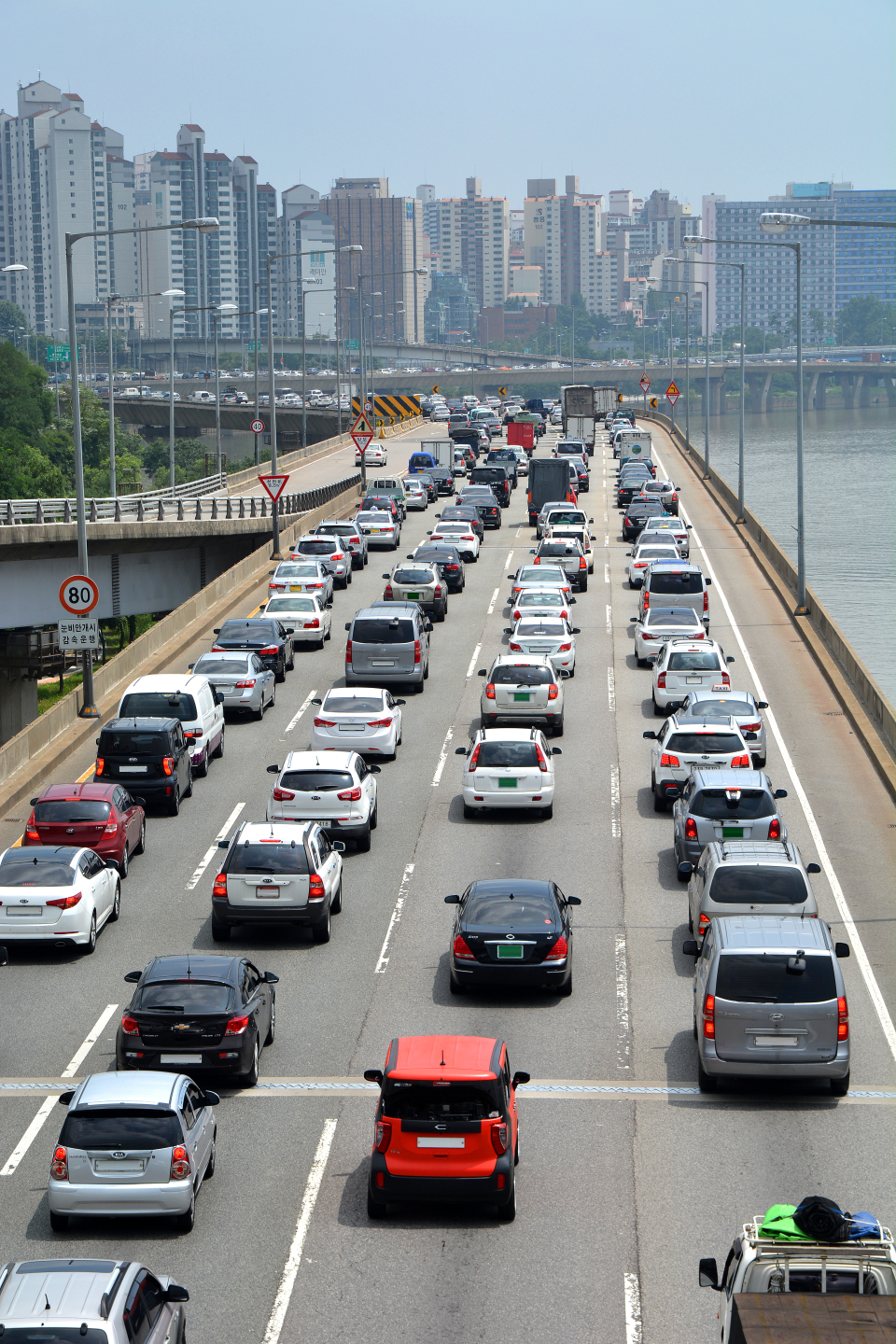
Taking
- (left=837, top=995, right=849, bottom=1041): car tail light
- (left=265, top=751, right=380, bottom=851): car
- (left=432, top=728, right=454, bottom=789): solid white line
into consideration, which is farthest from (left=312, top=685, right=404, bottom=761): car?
(left=837, top=995, right=849, bottom=1041): car tail light

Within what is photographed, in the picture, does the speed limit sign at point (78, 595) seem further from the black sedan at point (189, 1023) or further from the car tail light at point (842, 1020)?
the car tail light at point (842, 1020)

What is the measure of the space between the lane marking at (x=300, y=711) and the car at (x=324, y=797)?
8241 millimetres

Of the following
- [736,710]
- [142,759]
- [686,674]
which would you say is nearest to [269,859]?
[142,759]

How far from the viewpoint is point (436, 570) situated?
48.9 m

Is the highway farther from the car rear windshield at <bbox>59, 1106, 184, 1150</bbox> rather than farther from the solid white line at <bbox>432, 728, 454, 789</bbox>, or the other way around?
the car rear windshield at <bbox>59, 1106, 184, 1150</bbox>

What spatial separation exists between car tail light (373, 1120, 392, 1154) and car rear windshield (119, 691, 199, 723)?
17.3 m

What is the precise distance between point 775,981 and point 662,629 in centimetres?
2343

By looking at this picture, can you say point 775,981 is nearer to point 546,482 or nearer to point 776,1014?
point 776,1014

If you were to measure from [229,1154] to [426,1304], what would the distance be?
3.59m

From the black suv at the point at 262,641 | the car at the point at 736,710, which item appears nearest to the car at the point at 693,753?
the car at the point at 736,710

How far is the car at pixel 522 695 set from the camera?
3278 centimetres

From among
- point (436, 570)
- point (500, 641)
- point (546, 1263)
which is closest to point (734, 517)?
point (436, 570)

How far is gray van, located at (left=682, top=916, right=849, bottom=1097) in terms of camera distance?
16.6m

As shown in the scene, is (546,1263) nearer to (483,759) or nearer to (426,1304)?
(426,1304)
